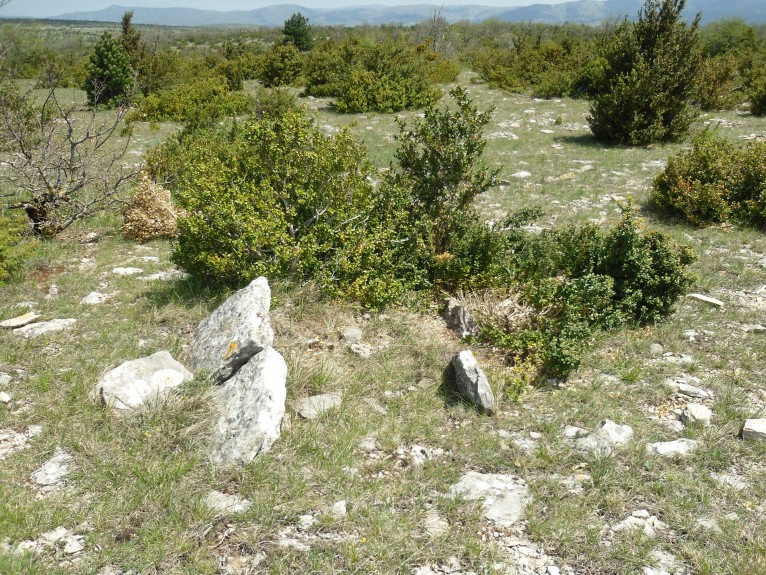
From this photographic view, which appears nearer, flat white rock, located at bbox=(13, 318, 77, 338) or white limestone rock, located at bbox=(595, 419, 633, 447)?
white limestone rock, located at bbox=(595, 419, 633, 447)

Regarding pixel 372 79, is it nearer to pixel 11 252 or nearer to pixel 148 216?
pixel 148 216

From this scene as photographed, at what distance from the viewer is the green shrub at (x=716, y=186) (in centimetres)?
921

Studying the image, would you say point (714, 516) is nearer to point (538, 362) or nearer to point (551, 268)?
point (538, 362)

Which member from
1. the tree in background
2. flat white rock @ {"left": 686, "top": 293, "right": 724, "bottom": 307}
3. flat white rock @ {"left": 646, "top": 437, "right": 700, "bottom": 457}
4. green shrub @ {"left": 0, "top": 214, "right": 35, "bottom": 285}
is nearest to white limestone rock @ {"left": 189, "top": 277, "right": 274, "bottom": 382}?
green shrub @ {"left": 0, "top": 214, "right": 35, "bottom": 285}

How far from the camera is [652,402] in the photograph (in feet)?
16.5

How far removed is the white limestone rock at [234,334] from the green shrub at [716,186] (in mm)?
7674

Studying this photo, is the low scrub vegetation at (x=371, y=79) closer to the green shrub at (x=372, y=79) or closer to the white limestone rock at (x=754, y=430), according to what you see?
the green shrub at (x=372, y=79)

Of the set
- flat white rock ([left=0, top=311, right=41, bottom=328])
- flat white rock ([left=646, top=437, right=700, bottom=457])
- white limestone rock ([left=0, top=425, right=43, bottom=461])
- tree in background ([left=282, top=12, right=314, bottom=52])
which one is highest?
tree in background ([left=282, top=12, right=314, bottom=52])

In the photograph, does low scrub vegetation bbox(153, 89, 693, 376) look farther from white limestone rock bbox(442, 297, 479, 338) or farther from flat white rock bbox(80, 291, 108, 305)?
flat white rock bbox(80, 291, 108, 305)

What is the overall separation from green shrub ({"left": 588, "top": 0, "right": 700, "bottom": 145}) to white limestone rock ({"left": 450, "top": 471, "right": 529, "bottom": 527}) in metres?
12.6

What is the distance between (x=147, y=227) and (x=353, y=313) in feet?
14.3

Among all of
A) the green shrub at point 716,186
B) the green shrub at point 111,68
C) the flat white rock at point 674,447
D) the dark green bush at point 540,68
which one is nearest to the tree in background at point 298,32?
the dark green bush at point 540,68

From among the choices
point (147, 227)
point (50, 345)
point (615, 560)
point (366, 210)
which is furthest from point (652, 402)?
point (147, 227)

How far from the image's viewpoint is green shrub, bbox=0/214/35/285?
6855 millimetres
